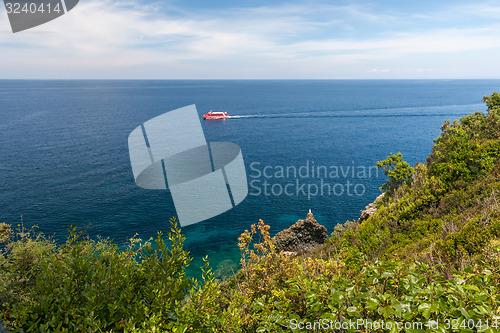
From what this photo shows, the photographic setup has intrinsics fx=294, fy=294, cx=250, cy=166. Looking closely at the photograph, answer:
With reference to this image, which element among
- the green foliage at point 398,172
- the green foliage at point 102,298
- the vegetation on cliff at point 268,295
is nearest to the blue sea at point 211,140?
the green foliage at point 398,172

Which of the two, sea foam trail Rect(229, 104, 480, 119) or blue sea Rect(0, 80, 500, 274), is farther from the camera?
sea foam trail Rect(229, 104, 480, 119)

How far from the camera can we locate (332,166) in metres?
74.7

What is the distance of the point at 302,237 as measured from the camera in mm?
42125

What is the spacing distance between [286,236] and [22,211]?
1647 inches

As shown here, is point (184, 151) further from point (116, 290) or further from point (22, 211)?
point (116, 290)

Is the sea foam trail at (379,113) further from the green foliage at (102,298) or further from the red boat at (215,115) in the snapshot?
the green foliage at (102,298)

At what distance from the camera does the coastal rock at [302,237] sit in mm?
41469

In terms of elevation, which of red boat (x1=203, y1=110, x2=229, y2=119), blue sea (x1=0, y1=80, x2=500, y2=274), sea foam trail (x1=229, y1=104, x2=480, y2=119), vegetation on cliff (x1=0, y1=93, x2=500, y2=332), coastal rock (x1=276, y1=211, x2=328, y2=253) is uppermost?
red boat (x1=203, y1=110, x2=229, y2=119)

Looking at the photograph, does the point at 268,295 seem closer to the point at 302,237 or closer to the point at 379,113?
the point at 302,237

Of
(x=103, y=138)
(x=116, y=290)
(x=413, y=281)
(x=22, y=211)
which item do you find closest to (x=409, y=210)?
(x=413, y=281)

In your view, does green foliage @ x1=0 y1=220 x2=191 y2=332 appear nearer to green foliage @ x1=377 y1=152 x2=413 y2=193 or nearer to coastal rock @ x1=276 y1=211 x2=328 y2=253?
coastal rock @ x1=276 y1=211 x2=328 y2=253

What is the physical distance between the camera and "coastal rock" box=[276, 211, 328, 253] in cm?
4147

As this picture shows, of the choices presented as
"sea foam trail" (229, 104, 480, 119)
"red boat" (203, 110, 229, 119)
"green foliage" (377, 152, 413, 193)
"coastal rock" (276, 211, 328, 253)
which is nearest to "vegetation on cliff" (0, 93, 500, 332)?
"green foliage" (377, 152, 413, 193)

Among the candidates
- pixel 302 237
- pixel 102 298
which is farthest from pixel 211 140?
pixel 102 298
